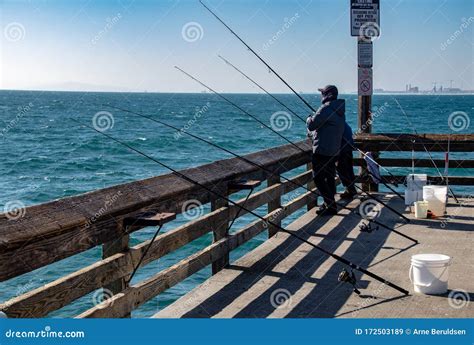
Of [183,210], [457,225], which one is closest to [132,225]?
[183,210]

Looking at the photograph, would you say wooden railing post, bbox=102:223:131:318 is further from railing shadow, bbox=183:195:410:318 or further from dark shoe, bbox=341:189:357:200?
dark shoe, bbox=341:189:357:200

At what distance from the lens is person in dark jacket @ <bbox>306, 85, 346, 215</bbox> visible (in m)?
9.09

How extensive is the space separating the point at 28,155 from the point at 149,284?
39.5 metres

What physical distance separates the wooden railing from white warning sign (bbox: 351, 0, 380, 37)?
181 inches

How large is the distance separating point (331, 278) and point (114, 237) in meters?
2.22

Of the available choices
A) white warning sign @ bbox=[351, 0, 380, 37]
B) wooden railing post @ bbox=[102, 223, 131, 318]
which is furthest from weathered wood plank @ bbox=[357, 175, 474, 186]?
wooden railing post @ bbox=[102, 223, 131, 318]

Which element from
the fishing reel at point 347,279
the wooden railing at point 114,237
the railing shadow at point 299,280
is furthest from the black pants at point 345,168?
the fishing reel at point 347,279

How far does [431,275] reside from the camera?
5746mm

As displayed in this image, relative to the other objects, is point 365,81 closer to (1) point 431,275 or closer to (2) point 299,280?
(2) point 299,280

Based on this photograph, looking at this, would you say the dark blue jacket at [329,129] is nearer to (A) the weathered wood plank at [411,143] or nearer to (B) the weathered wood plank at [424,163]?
(A) the weathered wood plank at [411,143]

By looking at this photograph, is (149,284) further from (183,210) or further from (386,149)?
(386,149)

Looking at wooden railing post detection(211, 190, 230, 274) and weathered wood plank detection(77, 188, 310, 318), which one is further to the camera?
wooden railing post detection(211, 190, 230, 274)

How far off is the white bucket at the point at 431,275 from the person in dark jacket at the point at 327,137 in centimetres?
346

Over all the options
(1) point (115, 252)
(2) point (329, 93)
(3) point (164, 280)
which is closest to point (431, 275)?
(3) point (164, 280)
